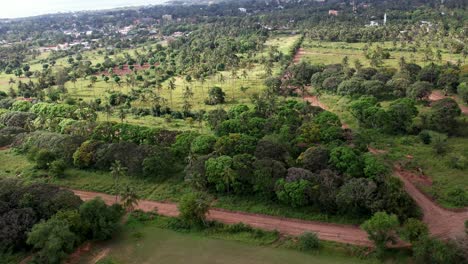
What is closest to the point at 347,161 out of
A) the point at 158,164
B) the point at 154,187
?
the point at 158,164

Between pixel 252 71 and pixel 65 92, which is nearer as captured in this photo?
pixel 65 92

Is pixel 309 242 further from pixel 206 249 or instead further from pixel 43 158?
pixel 43 158

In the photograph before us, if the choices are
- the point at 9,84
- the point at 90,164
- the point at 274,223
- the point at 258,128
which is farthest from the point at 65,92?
the point at 274,223

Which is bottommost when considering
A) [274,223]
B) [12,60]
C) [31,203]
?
[274,223]

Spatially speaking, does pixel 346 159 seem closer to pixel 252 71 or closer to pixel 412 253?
pixel 412 253

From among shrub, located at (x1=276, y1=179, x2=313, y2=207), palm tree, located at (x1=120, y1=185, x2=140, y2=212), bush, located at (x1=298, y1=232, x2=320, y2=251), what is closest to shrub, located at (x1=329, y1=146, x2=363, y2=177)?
shrub, located at (x1=276, y1=179, x2=313, y2=207)

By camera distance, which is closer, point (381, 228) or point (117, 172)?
point (381, 228)

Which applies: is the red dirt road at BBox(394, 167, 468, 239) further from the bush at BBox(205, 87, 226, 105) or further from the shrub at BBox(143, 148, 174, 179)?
the bush at BBox(205, 87, 226, 105)
